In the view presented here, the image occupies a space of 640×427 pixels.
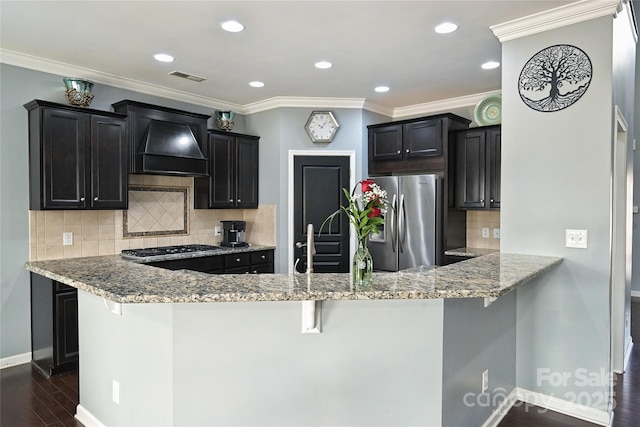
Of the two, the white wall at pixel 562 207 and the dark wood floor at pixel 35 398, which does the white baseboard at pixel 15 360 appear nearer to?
the dark wood floor at pixel 35 398

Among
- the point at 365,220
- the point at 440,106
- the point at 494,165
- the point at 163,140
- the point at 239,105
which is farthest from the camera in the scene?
the point at 239,105

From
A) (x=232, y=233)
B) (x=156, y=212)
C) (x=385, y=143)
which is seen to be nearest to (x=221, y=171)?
(x=232, y=233)

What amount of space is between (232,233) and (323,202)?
1156mm

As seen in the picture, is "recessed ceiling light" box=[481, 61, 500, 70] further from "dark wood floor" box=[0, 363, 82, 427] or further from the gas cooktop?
"dark wood floor" box=[0, 363, 82, 427]

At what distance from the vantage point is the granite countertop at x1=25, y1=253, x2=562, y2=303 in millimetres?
1742

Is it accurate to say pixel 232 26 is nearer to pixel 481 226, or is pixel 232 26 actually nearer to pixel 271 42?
pixel 271 42

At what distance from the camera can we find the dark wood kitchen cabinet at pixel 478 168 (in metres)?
4.36

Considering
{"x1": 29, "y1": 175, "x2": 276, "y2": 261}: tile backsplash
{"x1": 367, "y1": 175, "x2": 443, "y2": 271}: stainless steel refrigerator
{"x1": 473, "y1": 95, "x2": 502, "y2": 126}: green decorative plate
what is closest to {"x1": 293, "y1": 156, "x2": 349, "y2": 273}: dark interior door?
{"x1": 29, "y1": 175, "x2": 276, "y2": 261}: tile backsplash

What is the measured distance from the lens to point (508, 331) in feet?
9.26

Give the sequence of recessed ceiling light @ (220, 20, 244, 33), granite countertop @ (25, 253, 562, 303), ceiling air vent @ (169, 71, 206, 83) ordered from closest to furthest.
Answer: granite countertop @ (25, 253, 562, 303)
recessed ceiling light @ (220, 20, 244, 33)
ceiling air vent @ (169, 71, 206, 83)

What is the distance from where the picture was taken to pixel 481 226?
4.81 meters

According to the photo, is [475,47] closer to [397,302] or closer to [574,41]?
[574,41]

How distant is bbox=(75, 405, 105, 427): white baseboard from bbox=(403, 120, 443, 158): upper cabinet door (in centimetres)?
383

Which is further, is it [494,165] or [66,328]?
[494,165]
